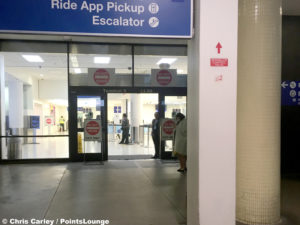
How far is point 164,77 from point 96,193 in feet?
15.7

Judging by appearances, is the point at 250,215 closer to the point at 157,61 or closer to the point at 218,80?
the point at 218,80

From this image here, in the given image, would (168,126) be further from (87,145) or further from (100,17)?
(100,17)

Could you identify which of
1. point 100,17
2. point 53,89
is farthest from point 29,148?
point 100,17

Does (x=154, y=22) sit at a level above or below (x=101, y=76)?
below

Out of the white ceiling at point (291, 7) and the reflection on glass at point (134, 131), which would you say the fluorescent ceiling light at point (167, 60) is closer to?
the reflection on glass at point (134, 131)

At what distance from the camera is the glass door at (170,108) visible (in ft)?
29.2

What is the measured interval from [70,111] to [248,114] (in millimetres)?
6059

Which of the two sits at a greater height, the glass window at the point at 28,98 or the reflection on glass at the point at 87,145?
the glass window at the point at 28,98

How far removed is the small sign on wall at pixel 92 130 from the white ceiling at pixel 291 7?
5.88m

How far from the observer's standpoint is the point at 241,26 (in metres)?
3.81

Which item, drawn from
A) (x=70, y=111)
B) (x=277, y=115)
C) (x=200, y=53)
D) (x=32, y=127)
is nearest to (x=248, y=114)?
(x=277, y=115)

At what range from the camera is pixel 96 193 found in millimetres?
5148

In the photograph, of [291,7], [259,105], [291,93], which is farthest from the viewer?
[291,93]

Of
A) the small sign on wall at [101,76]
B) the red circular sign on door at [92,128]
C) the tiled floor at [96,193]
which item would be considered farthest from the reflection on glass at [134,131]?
the tiled floor at [96,193]
